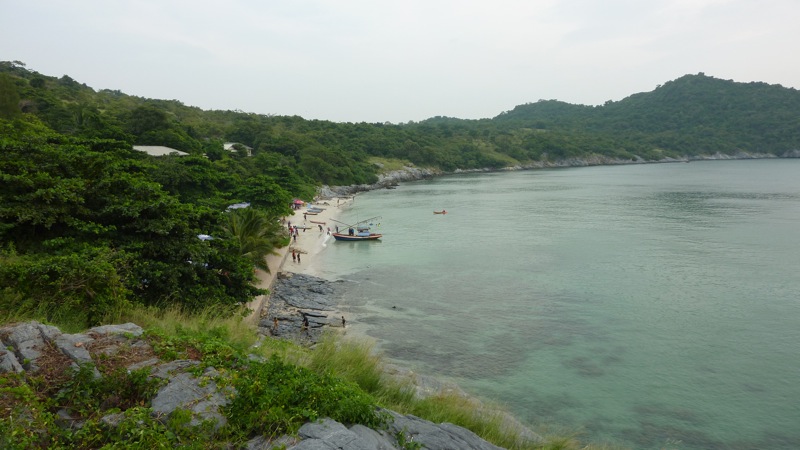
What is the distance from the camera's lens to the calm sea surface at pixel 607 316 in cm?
1454

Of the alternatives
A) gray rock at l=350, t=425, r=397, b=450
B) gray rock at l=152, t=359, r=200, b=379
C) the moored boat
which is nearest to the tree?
the moored boat

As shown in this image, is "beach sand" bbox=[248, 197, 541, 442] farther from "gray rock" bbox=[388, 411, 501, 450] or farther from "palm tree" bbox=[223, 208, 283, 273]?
"gray rock" bbox=[388, 411, 501, 450]

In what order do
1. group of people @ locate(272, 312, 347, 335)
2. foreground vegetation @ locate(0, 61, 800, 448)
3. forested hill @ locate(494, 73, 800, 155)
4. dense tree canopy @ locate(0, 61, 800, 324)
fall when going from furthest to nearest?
forested hill @ locate(494, 73, 800, 155) < group of people @ locate(272, 312, 347, 335) < dense tree canopy @ locate(0, 61, 800, 324) < foreground vegetation @ locate(0, 61, 800, 448)

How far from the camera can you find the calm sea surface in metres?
14.5

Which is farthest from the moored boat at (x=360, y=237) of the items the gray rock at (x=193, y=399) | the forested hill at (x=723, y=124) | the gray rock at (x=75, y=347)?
the forested hill at (x=723, y=124)

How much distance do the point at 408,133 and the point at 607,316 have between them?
386 feet

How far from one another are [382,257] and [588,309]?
Result: 16.1 m

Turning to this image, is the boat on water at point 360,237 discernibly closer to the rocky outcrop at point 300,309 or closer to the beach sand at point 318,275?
the beach sand at point 318,275

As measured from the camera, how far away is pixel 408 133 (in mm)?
135375

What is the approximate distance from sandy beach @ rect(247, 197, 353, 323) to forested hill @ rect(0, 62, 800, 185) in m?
15.5

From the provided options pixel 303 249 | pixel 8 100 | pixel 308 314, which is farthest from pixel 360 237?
pixel 8 100

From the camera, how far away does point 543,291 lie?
26.1 meters

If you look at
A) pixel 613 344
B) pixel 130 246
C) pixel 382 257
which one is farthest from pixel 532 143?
pixel 130 246

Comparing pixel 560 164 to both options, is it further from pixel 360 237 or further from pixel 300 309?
pixel 300 309
